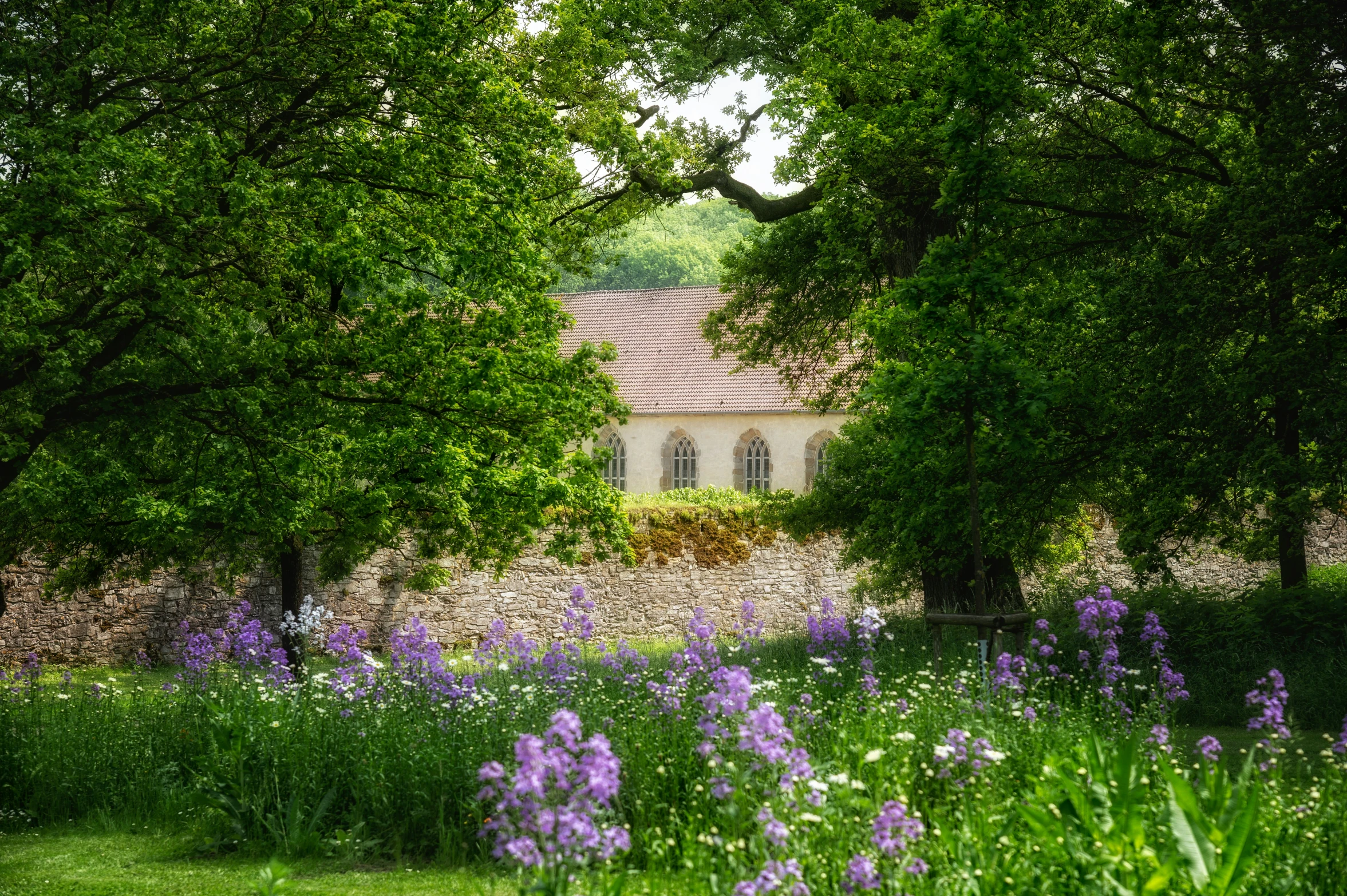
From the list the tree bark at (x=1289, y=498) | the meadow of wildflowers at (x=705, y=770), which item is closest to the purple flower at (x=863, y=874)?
the meadow of wildflowers at (x=705, y=770)

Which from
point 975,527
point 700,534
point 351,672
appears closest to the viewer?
point 351,672

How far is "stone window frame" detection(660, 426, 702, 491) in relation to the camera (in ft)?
112

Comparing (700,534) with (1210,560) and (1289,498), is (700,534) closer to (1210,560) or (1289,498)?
(1210,560)

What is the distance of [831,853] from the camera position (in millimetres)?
4352

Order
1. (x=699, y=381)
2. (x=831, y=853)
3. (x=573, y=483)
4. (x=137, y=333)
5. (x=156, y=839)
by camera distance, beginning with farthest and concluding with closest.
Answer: (x=699, y=381)
(x=573, y=483)
(x=137, y=333)
(x=156, y=839)
(x=831, y=853)

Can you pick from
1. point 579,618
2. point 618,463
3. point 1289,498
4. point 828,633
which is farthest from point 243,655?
point 618,463

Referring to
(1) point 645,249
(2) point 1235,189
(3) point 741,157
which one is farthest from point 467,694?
(1) point 645,249

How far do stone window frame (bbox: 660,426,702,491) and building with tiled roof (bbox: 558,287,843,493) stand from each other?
0.03 metres

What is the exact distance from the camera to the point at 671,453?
3469cm

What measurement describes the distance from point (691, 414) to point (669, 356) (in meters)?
2.32

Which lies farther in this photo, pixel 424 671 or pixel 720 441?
pixel 720 441

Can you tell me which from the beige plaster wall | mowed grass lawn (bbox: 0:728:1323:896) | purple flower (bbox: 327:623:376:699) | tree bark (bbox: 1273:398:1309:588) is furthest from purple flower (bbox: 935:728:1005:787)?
the beige plaster wall

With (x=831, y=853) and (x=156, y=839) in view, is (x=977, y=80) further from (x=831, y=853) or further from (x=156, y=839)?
(x=156, y=839)

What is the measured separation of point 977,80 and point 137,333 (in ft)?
25.2
